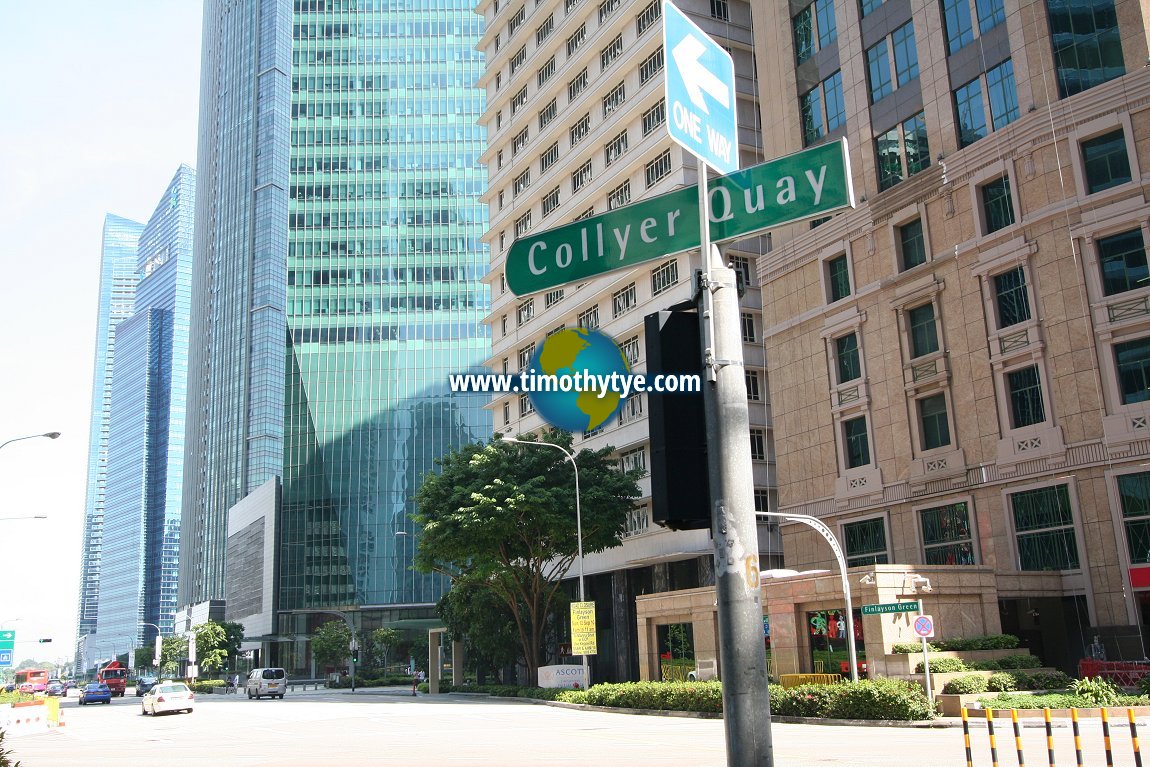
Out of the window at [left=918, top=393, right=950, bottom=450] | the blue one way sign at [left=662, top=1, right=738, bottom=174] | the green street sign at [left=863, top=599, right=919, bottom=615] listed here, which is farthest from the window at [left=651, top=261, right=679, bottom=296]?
the blue one way sign at [left=662, top=1, right=738, bottom=174]

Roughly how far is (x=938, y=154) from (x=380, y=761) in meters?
33.5

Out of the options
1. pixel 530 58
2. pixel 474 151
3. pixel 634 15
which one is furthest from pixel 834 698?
pixel 474 151

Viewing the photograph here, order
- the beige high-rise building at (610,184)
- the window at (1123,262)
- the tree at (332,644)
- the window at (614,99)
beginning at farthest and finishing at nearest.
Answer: the tree at (332,644) → the window at (614,99) → the beige high-rise building at (610,184) → the window at (1123,262)

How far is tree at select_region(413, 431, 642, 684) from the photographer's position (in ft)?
159

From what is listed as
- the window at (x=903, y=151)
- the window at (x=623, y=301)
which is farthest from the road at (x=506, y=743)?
the window at (x=623, y=301)

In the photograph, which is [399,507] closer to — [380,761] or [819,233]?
[819,233]

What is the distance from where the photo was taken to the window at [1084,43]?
117 feet

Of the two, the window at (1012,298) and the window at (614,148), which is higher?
the window at (614,148)

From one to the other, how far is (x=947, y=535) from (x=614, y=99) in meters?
35.6

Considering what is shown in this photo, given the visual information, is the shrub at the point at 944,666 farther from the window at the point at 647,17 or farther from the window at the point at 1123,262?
the window at the point at 647,17

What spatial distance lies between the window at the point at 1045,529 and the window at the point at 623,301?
1020 inches

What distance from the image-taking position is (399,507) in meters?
125

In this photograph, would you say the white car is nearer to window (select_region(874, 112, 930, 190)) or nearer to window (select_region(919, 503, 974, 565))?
window (select_region(919, 503, 974, 565))

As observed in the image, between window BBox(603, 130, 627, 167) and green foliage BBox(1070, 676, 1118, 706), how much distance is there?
41936mm
